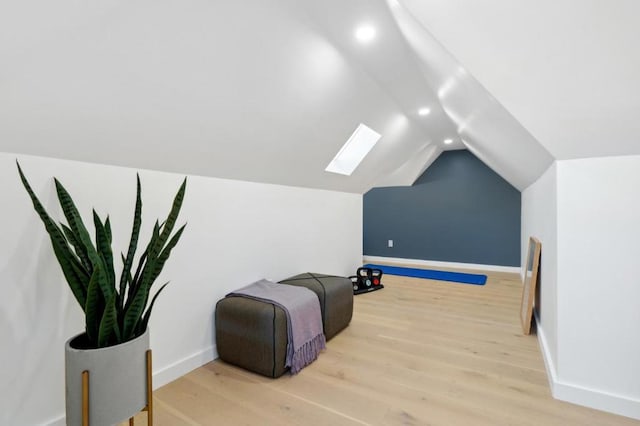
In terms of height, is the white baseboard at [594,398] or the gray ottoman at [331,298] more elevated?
the gray ottoman at [331,298]

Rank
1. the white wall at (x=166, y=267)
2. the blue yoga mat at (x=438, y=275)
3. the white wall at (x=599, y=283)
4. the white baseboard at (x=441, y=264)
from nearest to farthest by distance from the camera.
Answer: the white wall at (x=166, y=267) < the white wall at (x=599, y=283) < the blue yoga mat at (x=438, y=275) < the white baseboard at (x=441, y=264)

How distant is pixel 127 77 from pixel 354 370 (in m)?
2.11

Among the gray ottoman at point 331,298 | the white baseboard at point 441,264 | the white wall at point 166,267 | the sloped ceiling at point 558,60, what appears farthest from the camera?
the white baseboard at point 441,264

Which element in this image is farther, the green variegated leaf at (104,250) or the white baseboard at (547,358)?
the white baseboard at (547,358)

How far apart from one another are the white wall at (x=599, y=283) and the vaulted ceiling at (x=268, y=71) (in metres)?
0.17

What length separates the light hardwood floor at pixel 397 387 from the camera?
5.06 ft

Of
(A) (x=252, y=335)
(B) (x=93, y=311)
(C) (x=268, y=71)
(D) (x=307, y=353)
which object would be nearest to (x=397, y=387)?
(D) (x=307, y=353)

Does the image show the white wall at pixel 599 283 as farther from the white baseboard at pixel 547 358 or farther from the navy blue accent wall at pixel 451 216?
the navy blue accent wall at pixel 451 216

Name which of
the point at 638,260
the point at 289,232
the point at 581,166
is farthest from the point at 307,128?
the point at 638,260

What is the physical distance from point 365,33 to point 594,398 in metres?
2.49

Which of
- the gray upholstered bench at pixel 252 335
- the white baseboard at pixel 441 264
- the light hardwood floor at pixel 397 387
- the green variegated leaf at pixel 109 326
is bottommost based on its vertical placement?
the light hardwood floor at pixel 397 387

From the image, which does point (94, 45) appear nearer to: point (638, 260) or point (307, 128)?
point (307, 128)

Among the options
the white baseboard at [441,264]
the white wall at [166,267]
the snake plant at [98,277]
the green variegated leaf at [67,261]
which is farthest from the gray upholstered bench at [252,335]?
the white baseboard at [441,264]

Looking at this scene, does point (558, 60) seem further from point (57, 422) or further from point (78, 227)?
point (57, 422)
